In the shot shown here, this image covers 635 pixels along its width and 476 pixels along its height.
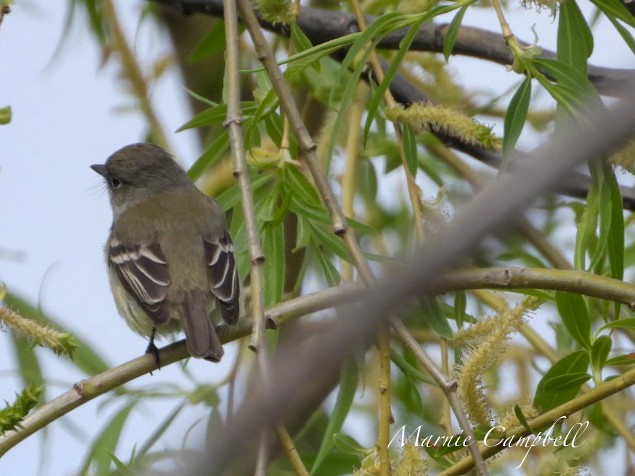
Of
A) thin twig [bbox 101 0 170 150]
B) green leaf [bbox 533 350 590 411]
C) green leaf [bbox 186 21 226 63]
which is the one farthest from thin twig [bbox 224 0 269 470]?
thin twig [bbox 101 0 170 150]

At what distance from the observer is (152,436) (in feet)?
11.5

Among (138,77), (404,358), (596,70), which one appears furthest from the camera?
(138,77)

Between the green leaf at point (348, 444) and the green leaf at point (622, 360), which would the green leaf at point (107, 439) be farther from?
the green leaf at point (622, 360)

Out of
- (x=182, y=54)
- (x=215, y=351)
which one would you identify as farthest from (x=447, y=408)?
(x=182, y=54)

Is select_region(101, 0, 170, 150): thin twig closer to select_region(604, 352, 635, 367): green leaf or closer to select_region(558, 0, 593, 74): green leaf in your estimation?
select_region(558, 0, 593, 74): green leaf

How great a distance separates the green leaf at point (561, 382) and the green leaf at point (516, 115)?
0.56 m

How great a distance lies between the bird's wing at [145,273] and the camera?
3.64m

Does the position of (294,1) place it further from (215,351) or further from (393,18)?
(215,351)

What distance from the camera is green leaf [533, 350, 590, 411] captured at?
8.39ft

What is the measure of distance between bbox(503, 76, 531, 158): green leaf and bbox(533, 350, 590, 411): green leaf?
0.56m

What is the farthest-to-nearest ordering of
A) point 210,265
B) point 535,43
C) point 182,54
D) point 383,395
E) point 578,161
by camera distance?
point 182,54, point 210,265, point 535,43, point 383,395, point 578,161

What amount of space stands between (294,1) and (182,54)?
2284mm

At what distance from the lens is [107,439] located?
339 cm

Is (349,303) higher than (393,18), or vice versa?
(393,18)
